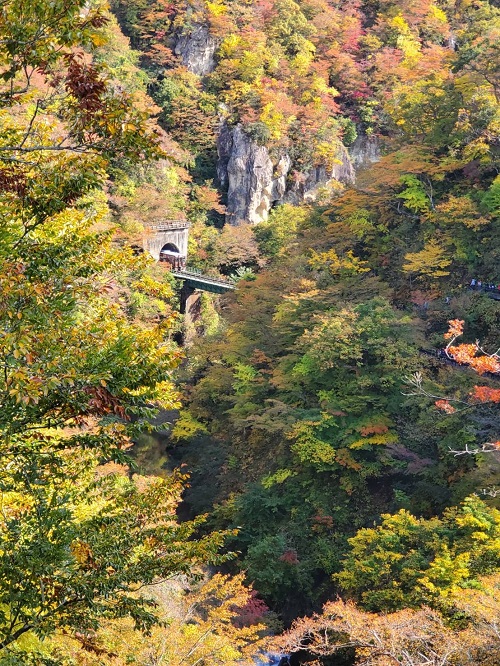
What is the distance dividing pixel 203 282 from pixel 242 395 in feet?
41.3

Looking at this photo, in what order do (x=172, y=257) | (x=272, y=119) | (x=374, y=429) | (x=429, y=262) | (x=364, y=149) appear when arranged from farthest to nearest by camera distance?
(x=364, y=149) < (x=272, y=119) < (x=172, y=257) < (x=429, y=262) < (x=374, y=429)

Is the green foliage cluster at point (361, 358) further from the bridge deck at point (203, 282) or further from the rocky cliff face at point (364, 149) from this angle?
the rocky cliff face at point (364, 149)

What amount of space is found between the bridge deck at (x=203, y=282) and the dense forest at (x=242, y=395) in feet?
2.15

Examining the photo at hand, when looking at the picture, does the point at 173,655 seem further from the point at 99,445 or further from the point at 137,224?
the point at 137,224

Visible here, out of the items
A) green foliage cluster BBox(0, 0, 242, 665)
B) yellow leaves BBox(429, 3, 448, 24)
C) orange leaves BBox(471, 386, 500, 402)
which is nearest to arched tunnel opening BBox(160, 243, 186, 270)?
orange leaves BBox(471, 386, 500, 402)

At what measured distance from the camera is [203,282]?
1180 inches

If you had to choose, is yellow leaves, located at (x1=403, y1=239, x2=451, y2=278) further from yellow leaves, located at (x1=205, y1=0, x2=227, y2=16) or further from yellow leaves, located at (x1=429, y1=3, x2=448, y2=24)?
yellow leaves, located at (x1=429, y1=3, x2=448, y2=24)

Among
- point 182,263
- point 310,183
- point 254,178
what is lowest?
point 182,263

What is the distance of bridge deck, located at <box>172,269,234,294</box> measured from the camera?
29562 millimetres

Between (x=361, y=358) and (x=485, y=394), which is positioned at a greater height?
(x=485, y=394)

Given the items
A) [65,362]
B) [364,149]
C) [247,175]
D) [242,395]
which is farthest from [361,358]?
[364,149]

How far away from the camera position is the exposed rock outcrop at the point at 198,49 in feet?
133

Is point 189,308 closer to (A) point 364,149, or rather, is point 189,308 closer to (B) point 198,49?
(B) point 198,49

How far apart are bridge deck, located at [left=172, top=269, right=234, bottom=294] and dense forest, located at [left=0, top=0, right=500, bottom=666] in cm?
66
